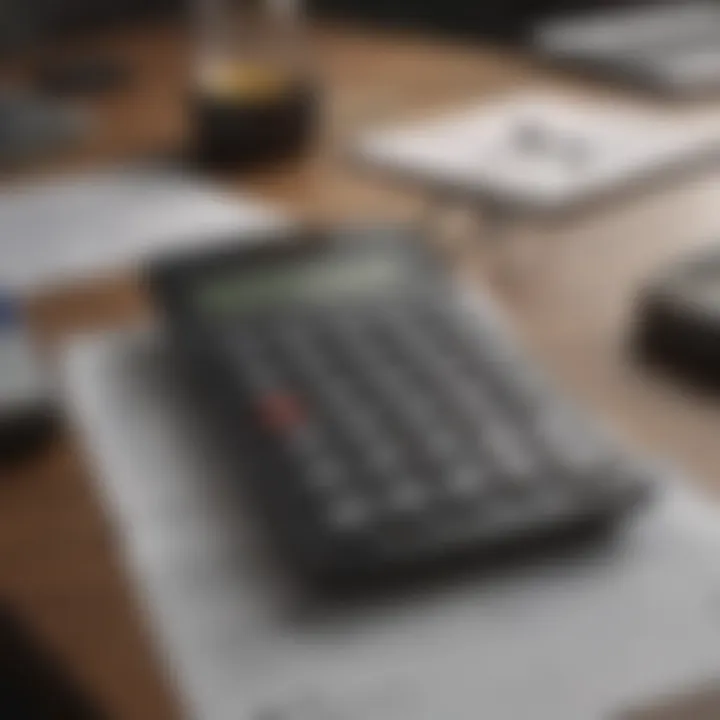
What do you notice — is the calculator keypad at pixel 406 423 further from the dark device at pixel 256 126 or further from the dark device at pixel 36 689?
the dark device at pixel 256 126

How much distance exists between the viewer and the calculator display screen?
0.70 m

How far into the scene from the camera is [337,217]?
0.88 metres

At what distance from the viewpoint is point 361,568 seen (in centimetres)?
53

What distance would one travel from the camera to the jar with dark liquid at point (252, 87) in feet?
3.24

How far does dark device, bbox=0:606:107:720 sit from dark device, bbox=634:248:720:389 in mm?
290

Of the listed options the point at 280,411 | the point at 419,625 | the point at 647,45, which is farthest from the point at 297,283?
→ the point at 647,45

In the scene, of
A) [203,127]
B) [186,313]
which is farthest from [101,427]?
[203,127]

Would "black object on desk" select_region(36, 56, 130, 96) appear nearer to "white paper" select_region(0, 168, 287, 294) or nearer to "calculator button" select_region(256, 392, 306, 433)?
"white paper" select_region(0, 168, 287, 294)

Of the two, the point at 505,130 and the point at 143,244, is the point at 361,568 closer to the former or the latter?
the point at 143,244

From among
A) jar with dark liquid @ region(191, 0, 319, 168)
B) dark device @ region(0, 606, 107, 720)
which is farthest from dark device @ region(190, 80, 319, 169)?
dark device @ region(0, 606, 107, 720)

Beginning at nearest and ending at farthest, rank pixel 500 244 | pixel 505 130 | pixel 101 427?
pixel 101 427 < pixel 500 244 < pixel 505 130

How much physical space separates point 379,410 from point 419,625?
4.3 inches

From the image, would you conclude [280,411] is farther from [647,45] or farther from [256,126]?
[647,45]

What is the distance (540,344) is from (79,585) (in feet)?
0.79
